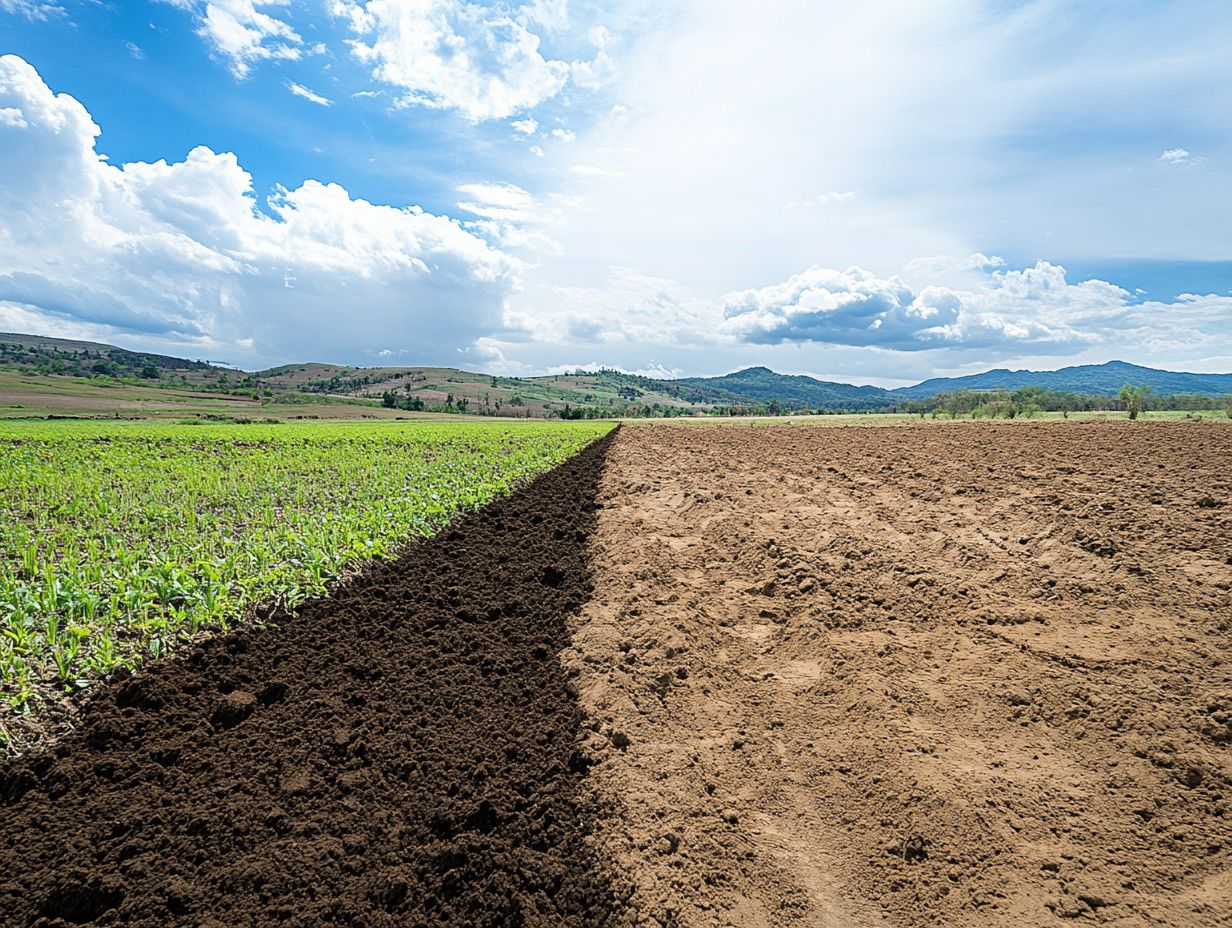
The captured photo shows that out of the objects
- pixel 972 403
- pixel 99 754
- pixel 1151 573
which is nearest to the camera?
pixel 99 754

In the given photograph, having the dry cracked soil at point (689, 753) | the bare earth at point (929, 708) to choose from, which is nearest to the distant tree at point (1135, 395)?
the bare earth at point (929, 708)

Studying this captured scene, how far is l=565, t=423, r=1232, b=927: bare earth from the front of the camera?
355 centimetres

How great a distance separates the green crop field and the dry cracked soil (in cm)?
66

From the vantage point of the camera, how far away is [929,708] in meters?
5.21

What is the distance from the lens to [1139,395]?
1157 inches

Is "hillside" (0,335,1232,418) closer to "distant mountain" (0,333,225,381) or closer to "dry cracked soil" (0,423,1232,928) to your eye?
"distant mountain" (0,333,225,381)

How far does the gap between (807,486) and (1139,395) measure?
27.8m

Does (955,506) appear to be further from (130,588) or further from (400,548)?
(130,588)

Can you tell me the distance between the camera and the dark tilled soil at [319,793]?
3.23m

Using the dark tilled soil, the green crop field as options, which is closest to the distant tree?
the green crop field

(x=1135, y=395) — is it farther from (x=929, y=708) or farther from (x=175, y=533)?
(x=175, y=533)

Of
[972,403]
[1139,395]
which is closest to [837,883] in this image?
[1139,395]

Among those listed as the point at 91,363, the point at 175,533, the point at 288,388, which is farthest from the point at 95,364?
the point at 175,533

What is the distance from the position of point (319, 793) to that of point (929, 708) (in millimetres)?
4992
